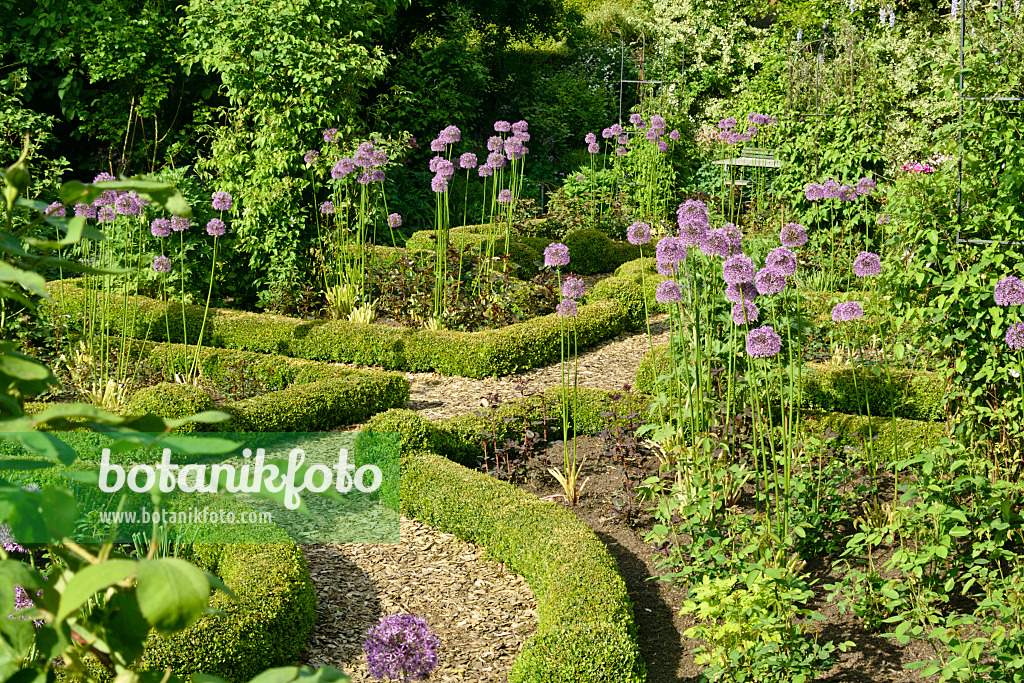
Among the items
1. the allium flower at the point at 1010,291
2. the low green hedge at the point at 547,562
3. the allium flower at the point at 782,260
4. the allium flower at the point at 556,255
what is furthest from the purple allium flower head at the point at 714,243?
the allium flower at the point at 556,255

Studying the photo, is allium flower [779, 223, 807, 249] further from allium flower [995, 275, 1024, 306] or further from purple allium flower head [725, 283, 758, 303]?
allium flower [995, 275, 1024, 306]

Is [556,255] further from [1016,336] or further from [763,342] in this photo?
[1016,336]

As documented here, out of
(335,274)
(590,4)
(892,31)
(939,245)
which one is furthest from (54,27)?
(590,4)

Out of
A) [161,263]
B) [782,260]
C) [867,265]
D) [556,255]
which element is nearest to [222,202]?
[161,263]

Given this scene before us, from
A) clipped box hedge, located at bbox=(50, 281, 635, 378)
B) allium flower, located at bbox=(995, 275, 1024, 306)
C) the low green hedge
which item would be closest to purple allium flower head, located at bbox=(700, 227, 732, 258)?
allium flower, located at bbox=(995, 275, 1024, 306)

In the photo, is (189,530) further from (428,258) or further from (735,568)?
(428,258)

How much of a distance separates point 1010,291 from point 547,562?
2.08 m

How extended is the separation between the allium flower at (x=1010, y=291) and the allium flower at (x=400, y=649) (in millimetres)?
2442

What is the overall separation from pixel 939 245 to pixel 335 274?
4.81 meters

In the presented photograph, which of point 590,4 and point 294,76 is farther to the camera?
point 590,4

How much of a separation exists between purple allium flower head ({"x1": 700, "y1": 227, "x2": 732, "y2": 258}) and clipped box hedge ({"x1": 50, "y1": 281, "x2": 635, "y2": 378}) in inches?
111

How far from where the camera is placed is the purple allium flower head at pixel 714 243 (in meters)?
3.89

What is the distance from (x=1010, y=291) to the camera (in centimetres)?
351

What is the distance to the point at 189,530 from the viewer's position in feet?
13.6
